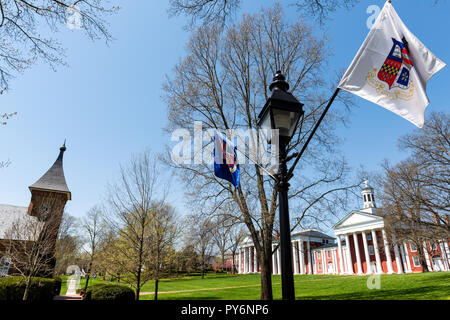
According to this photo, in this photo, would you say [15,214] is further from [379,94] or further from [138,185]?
[379,94]

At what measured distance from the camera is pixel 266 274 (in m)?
10.9

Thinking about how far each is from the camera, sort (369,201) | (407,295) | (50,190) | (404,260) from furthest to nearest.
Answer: (369,201) → (404,260) → (50,190) → (407,295)

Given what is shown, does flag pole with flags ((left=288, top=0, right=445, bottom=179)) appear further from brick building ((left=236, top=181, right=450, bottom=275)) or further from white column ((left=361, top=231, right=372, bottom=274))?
white column ((left=361, top=231, right=372, bottom=274))

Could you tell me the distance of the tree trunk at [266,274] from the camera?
10.7 metres

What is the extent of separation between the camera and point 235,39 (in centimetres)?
1284

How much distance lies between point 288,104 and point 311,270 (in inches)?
2785

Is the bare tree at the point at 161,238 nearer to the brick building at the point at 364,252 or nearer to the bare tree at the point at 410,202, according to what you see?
the bare tree at the point at 410,202

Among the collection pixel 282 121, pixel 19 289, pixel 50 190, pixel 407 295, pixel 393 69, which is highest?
pixel 50 190

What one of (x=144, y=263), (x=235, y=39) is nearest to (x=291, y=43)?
(x=235, y=39)

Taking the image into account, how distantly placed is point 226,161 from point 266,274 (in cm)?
710

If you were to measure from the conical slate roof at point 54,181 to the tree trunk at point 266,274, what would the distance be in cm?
3026

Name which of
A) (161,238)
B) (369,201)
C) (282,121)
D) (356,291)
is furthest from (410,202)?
(369,201)

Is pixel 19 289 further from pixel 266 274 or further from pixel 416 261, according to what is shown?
pixel 416 261

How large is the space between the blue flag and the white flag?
2748 millimetres
